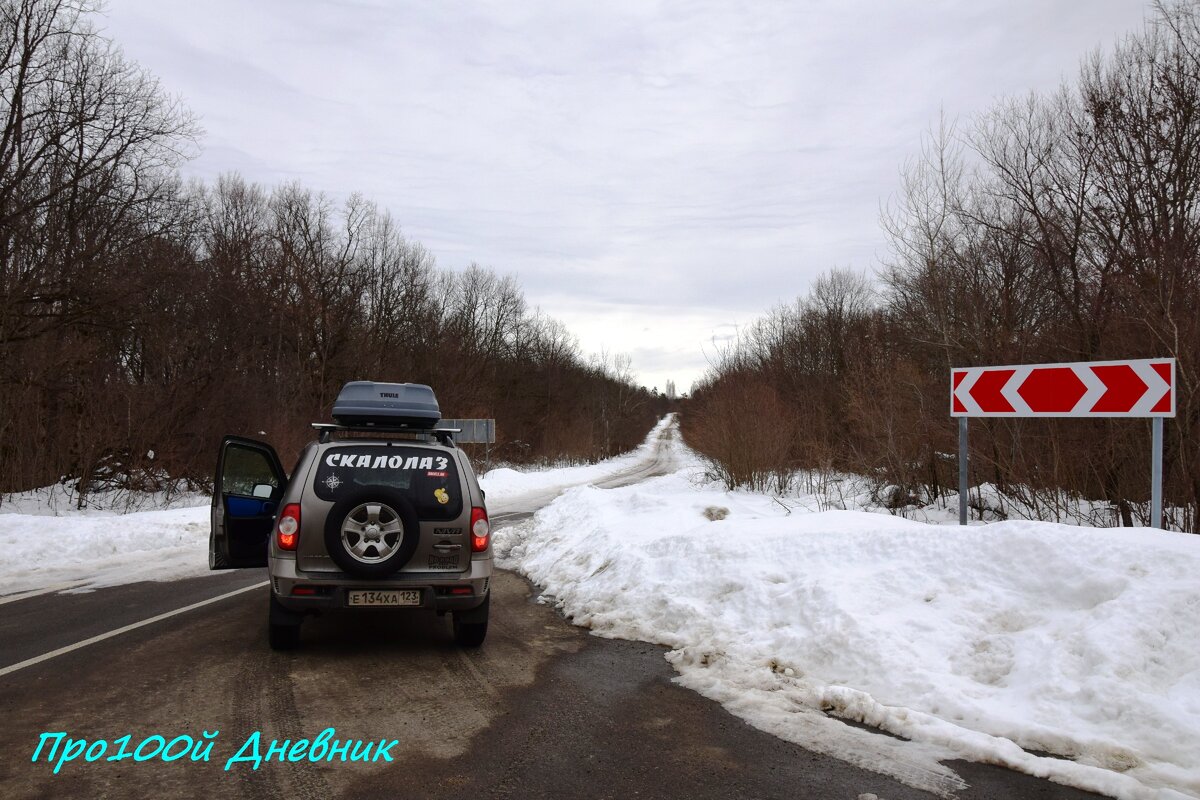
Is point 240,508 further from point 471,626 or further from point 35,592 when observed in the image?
point 35,592

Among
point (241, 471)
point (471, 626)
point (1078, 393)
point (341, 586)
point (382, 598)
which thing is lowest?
point (471, 626)

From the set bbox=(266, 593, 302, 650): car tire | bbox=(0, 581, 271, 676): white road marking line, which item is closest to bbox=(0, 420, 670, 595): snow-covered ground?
bbox=(0, 581, 271, 676): white road marking line

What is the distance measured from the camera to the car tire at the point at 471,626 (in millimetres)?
6281

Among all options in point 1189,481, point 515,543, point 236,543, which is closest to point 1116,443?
point 1189,481

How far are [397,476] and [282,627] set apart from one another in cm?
154

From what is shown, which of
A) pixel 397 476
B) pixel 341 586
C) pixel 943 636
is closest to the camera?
pixel 943 636

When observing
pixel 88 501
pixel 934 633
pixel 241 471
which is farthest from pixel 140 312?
pixel 934 633

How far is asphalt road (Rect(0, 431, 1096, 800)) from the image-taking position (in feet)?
12.2

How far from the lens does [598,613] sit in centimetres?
754

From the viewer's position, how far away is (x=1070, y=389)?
742cm

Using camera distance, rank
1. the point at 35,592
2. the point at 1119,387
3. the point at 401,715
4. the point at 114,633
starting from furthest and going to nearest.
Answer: the point at 35,592 → the point at 1119,387 → the point at 114,633 → the point at 401,715

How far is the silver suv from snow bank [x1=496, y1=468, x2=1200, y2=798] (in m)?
1.77

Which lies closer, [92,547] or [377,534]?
[377,534]

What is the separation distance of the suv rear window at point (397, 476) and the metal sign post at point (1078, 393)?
6.04 meters
